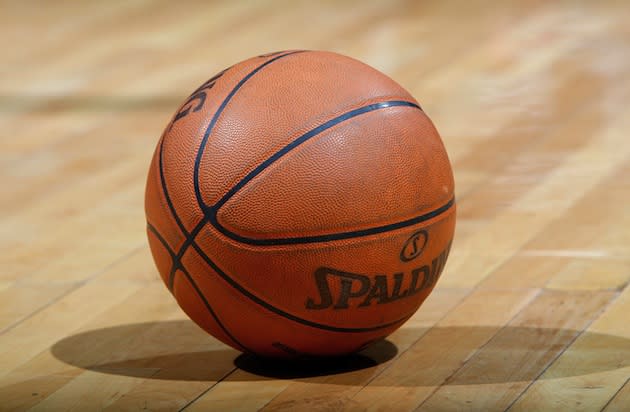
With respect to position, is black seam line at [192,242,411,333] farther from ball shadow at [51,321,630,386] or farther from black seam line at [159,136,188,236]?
ball shadow at [51,321,630,386]

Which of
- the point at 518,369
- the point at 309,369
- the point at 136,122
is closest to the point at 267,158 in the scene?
the point at 309,369

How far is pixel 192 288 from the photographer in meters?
2.73

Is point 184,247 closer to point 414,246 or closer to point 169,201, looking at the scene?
point 169,201

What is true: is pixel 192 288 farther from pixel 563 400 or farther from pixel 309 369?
pixel 563 400

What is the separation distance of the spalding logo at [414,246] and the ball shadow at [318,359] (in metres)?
0.29

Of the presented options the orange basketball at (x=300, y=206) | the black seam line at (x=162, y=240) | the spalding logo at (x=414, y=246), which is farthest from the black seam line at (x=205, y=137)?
the spalding logo at (x=414, y=246)

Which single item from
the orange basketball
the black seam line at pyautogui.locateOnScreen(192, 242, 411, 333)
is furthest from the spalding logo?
the black seam line at pyautogui.locateOnScreen(192, 242, 411, 333)

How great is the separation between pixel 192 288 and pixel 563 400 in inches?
32.1

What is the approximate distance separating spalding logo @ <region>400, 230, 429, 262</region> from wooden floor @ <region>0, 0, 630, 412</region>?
0.96 feet

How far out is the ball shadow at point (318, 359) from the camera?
2.82 m

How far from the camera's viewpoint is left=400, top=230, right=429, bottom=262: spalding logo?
2.67 m

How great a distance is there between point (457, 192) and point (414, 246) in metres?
1.58

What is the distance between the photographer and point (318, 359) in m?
2.86

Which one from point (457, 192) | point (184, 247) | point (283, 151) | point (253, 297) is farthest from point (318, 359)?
point (457, 192)
